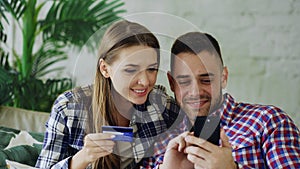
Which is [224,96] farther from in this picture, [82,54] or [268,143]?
[82,54]

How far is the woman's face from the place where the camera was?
3.48 ft

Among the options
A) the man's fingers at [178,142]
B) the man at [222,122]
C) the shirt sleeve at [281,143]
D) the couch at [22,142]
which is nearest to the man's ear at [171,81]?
the man at [222,122]

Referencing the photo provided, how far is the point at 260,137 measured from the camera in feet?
4.15

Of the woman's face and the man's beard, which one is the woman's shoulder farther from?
the man's beard

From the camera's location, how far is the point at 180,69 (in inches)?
43.8

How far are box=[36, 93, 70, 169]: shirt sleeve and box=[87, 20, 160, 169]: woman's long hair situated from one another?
0.13 metres

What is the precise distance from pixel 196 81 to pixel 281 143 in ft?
0.96

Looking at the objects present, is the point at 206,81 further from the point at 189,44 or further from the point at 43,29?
the point at 43,29

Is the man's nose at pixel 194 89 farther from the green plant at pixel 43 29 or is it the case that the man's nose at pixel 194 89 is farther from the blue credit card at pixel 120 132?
the green plant at pixel 43 29

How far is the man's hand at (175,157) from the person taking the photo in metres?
1.15

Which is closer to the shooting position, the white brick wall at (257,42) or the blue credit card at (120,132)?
the blue credit card at (120,132)

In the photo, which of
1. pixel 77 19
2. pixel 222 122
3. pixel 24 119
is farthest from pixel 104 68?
pixel 77 19

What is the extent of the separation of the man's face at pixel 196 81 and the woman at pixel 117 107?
35 millimetres

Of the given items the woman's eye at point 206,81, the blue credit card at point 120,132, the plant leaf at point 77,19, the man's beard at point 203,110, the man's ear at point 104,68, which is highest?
the plant leaf at point 77,19
